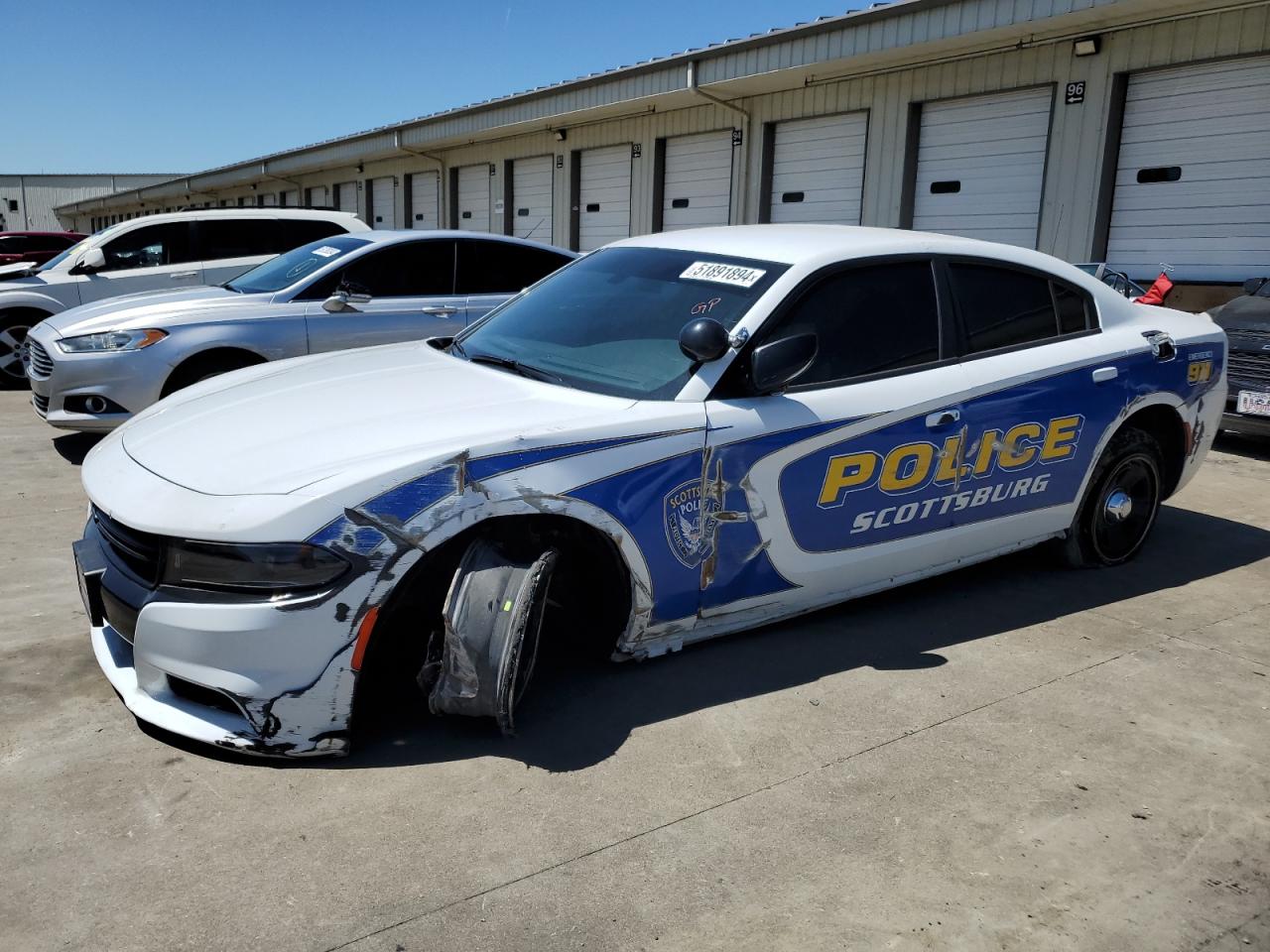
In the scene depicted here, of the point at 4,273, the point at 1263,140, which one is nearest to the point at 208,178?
the point at 4,273

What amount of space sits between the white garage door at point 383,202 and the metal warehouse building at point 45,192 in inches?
1906

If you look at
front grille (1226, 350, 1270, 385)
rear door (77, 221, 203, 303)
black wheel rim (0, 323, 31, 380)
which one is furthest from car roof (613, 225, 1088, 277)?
black wheel rim (0, 323, 31, 380)

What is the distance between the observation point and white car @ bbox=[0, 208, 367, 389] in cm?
965

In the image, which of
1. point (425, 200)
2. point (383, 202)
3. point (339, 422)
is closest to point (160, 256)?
point (339, 422)

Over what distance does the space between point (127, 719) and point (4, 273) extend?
42.3 feet

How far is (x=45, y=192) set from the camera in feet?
230

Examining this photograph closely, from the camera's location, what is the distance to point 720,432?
3.28 m

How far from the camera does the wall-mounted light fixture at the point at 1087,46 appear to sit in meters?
11.2

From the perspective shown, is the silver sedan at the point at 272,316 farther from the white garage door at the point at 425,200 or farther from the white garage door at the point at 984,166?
the white garage door at the point at 425,200

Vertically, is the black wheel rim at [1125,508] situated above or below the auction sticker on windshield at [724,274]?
below

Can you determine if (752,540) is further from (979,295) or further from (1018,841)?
(979,295)

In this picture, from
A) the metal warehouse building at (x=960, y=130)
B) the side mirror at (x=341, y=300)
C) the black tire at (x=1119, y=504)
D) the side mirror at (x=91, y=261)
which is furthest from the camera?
the metal warehouse building at (x=960, y=130)

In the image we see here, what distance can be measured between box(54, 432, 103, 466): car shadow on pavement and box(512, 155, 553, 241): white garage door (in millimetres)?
13313

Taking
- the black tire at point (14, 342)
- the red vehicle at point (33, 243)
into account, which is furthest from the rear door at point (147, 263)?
the red vehicle at point (33, 243)
